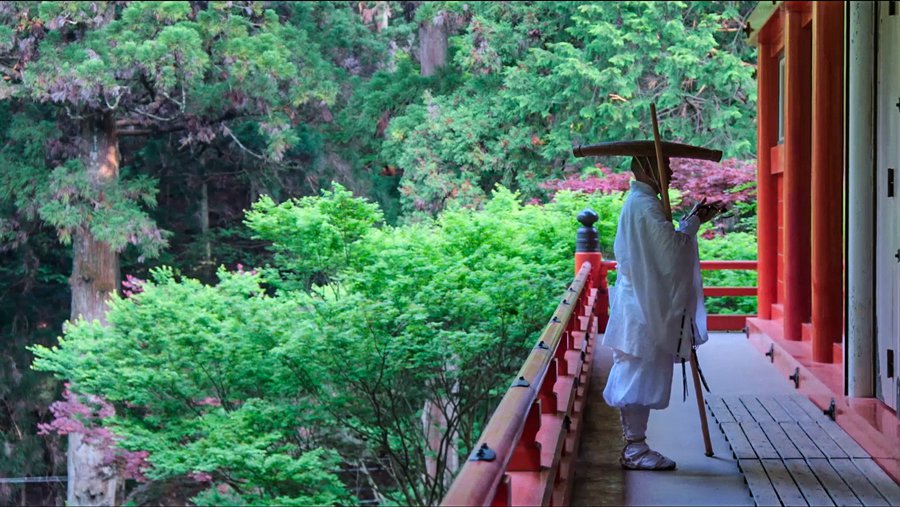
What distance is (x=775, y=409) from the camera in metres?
5.50

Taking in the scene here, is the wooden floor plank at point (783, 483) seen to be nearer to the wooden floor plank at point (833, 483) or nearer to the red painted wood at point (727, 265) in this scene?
the wooden floor plank at point (833, 483)

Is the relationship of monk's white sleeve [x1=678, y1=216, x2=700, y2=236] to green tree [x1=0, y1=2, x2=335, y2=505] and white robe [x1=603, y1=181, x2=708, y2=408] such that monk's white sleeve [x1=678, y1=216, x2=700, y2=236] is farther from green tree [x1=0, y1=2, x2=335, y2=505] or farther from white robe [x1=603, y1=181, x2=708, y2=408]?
green tree [x1=0, y1=2, x2=335, y2=505]

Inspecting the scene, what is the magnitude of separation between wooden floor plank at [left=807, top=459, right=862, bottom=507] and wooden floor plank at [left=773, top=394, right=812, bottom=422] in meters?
0.91

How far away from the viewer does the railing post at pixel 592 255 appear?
29.0 feet

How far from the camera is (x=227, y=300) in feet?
37.6

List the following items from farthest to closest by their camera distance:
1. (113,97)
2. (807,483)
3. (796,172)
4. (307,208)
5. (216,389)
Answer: (113,97) → (307,208) → (216,389) → (796,172) → (807,483)

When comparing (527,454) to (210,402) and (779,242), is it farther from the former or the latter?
(210,402)

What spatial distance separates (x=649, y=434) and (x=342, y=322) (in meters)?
6.06

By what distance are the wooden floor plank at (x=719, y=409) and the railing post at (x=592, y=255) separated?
9.73 feet

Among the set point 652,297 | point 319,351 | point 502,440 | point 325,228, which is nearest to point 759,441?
point 652,297

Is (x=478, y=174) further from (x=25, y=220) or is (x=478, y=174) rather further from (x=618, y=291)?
(x=618, y=291)

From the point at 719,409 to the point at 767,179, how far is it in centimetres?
391

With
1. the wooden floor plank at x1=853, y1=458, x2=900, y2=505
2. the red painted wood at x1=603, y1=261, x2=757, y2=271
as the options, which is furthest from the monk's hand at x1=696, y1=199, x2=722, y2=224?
the red painted wood at x1=603, y1=261, x2=757, y2=271

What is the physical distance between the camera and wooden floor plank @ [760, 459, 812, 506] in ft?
12.5
